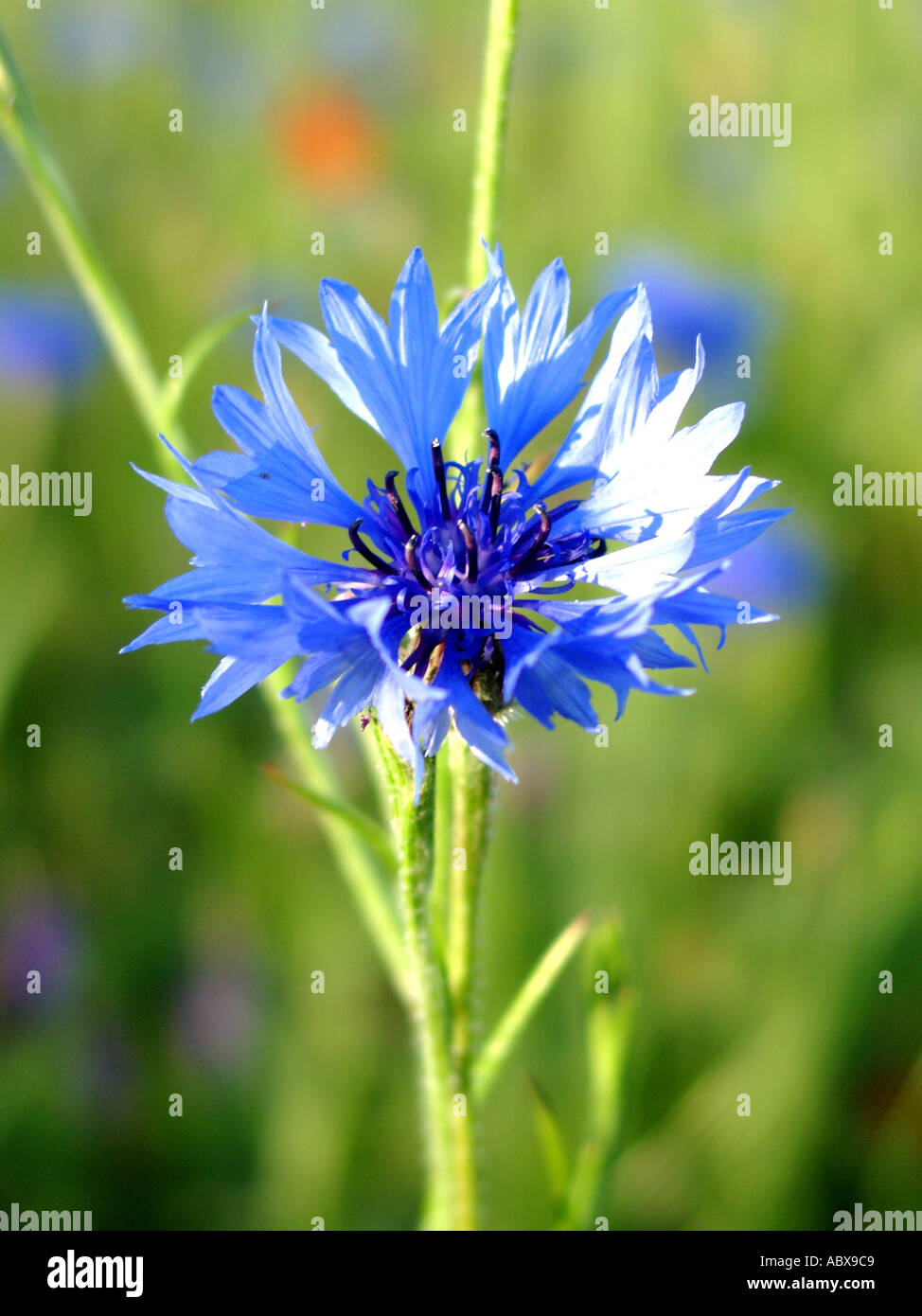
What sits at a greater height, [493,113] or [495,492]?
[493,113]

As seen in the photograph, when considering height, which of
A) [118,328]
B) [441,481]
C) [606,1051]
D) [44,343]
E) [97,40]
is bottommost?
[606,1051]

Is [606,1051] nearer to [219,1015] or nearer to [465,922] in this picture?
[465,922]

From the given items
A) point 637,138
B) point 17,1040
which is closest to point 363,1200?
point 17,1040

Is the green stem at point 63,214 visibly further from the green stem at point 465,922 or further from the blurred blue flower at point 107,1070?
the blurred blue flower at point 107,1070

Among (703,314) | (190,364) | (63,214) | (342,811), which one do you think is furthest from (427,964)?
(703,314)

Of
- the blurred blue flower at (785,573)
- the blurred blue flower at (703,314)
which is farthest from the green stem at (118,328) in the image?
the blurred blue flower at (703,314)

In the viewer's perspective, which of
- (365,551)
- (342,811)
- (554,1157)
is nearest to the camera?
(365,551)

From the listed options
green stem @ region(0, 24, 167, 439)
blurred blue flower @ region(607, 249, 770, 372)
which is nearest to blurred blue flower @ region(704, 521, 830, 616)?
blurred blue flower @ region(607, 249, 770, 372)

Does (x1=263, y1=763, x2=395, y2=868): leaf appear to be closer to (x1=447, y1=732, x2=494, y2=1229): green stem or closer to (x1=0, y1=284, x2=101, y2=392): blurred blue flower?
(x1=447, y1=732, x2=494, y2=1229): green stem

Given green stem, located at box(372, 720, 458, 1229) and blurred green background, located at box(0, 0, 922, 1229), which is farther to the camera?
blurred green background, located at box(0, 0, 922, 1229)
